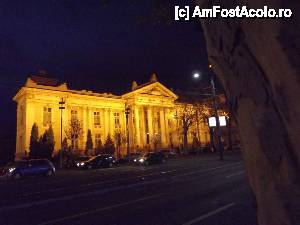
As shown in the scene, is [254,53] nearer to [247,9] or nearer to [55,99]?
[247,9]

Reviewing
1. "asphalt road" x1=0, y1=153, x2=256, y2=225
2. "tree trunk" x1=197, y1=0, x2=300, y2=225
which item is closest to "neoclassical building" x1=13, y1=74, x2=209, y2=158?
"asphalt road" x1=0, y1=153, x2=256, y2=225

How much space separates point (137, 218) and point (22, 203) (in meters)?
5.51

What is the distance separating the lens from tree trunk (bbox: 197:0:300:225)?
130 cm

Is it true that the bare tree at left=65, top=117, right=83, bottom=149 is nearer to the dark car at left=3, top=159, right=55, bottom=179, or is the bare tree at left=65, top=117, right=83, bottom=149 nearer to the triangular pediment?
the triangular pediment

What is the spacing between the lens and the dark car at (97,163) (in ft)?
108

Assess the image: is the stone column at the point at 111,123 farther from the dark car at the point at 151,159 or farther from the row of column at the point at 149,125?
the dark car at the point at 151,159

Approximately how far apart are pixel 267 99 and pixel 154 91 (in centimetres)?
6864

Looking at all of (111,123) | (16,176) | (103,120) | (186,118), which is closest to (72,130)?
(103,120)

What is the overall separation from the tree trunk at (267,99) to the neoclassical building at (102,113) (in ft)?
141

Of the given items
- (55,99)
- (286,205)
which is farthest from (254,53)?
(55,99)

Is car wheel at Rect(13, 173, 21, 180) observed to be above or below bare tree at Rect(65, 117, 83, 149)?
below

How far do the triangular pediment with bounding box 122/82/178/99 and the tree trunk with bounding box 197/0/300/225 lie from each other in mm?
63479

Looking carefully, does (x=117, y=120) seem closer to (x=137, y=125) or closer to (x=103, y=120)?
(x=103, y=120)

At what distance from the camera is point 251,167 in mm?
1574
